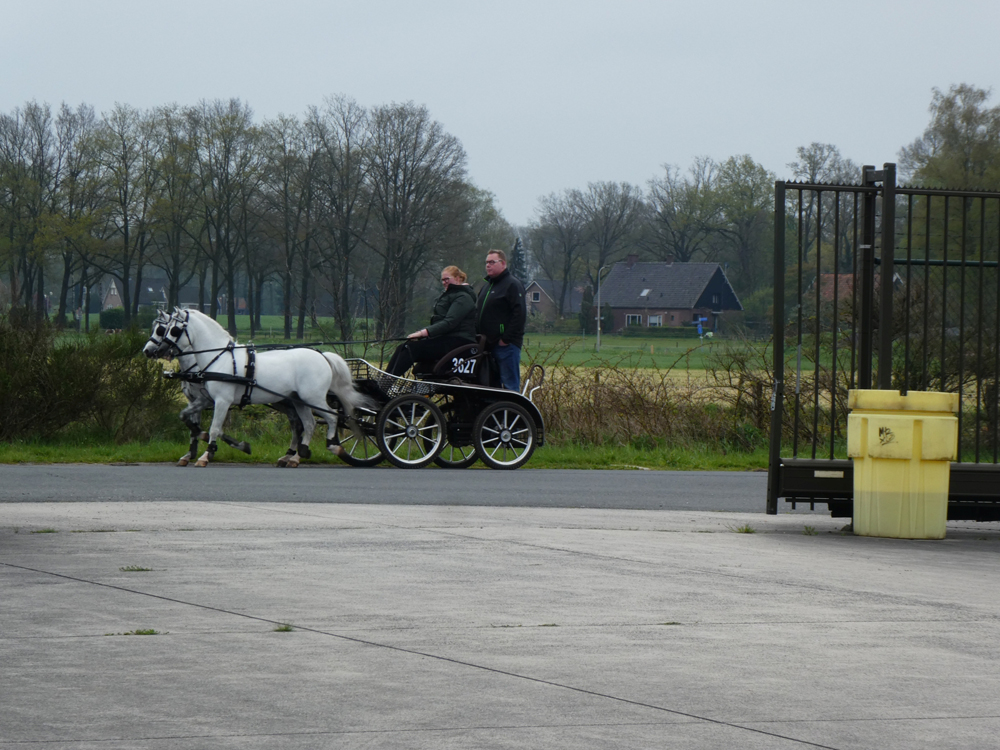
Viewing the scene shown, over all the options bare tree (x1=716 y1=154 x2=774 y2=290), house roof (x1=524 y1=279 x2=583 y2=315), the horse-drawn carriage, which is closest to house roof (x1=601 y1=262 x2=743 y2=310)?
house roof (x1=524 y1=279 x2=583 y2=315)

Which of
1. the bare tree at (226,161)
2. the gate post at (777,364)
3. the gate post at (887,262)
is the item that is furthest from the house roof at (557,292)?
the gate post at (777,364)

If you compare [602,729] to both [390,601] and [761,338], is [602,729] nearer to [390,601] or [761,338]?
[390,601]

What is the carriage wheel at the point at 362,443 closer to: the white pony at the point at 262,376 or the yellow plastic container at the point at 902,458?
the white pony at the point at 262,376

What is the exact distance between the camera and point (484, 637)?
6.25 metres

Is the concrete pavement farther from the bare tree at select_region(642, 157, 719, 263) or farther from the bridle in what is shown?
the bare tree at select_region(642, 157, 719, 263)

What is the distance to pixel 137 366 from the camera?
60.5ft

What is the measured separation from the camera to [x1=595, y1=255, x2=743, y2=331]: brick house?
11288cm

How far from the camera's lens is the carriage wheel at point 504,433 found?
1591 cm

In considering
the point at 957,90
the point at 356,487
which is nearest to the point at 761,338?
the point at 356,487

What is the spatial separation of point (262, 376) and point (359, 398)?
45.1 inches

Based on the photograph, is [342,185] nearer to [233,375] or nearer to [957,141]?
[957,141]

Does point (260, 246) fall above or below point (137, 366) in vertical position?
above

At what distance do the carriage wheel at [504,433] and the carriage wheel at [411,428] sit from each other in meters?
0.46

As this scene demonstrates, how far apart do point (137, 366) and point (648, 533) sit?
10.2 metres
